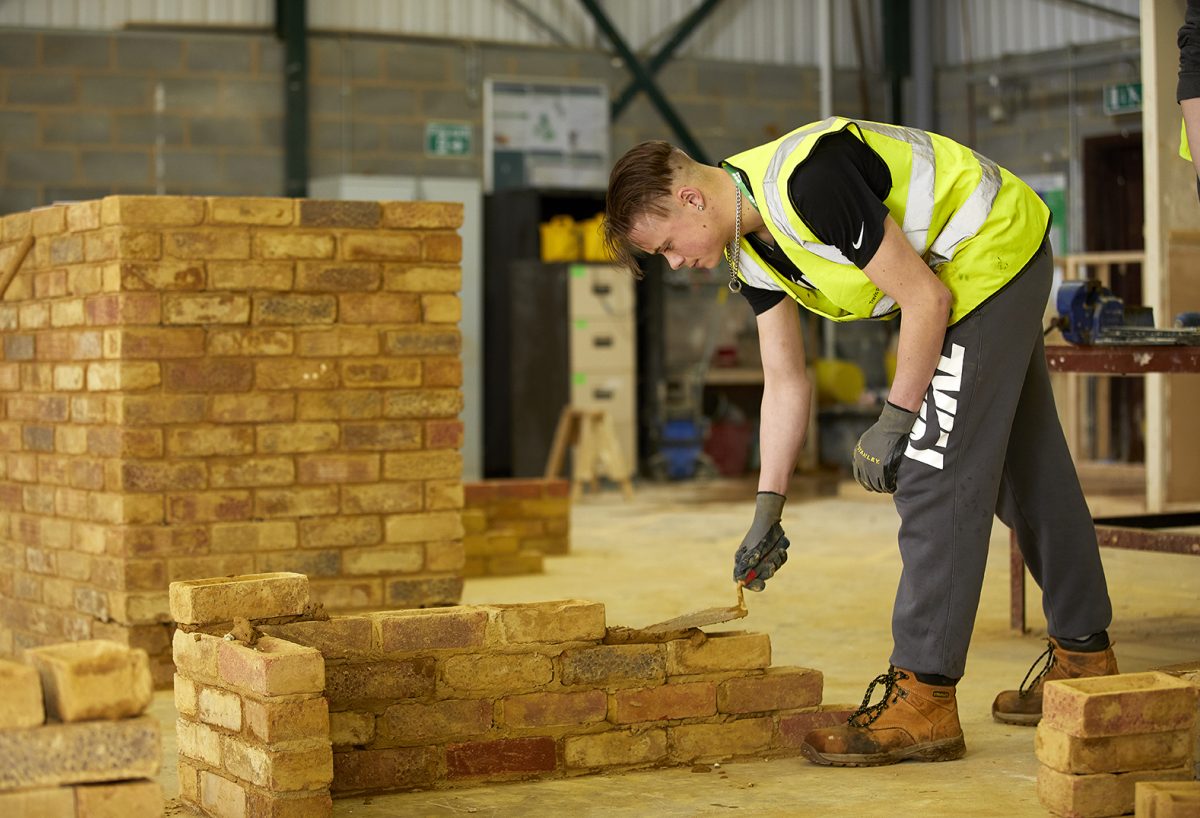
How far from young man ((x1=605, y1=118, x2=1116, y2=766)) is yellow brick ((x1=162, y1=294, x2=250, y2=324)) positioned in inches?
66.6

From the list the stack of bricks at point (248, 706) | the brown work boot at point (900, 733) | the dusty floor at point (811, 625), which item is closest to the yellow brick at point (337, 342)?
the dusty floor at point (811, 625)

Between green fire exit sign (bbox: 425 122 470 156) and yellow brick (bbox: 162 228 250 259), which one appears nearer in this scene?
yellow brick (bbox: 162 228 250 259)

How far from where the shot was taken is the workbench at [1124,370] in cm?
398

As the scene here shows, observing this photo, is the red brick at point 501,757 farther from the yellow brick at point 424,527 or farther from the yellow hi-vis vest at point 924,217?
the yellow brick at point 424,527

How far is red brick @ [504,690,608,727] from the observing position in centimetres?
305

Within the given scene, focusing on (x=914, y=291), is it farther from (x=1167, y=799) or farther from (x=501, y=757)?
(x=501, y=757)

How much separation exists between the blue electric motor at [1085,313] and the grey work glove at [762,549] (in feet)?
4.72

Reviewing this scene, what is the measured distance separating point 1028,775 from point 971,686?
3.14 ft

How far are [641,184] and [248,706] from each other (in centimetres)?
122

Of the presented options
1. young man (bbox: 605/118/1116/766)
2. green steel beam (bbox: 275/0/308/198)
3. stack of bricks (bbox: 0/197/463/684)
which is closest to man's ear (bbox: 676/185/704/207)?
young man (bbox: 605/118/1116/766)

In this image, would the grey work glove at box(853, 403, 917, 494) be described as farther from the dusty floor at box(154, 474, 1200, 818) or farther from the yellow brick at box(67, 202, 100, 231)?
the yellow brick at box(67, 202, 100, 231)

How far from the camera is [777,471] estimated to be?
3391mm

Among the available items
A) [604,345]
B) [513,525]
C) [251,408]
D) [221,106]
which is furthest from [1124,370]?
[221,106]

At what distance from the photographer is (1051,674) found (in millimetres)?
3484
